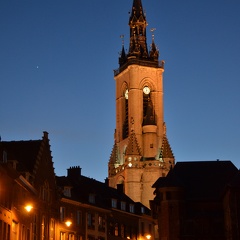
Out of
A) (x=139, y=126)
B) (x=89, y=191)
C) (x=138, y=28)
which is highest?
(x=138, y=28)

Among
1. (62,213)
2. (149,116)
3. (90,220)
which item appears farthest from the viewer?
(149,116)

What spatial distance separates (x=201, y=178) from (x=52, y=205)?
24.4 metres

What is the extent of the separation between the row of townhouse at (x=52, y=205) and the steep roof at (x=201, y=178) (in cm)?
720

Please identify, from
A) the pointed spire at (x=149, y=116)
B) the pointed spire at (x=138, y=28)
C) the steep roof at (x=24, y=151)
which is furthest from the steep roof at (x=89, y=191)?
the pointed spire at (x=138, y=28)

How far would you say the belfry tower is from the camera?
139m

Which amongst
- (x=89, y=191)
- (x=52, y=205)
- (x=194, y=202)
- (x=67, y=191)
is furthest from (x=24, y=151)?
(x=194, y=202)

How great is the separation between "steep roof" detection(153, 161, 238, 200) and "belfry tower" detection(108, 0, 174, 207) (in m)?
48.5

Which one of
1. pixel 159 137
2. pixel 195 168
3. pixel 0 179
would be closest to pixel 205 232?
pixel 195 168

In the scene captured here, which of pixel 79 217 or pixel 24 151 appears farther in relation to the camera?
pixel 79 217

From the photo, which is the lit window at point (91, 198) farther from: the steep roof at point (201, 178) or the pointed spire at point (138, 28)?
the pointed spire at point (138, 28)

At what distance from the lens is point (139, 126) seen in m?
145

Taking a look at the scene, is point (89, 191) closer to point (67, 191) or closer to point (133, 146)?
point (67, 191)

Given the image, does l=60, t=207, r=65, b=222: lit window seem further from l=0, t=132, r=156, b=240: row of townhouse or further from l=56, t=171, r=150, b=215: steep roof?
l=56, t=171, r=150, b=215: steep roof

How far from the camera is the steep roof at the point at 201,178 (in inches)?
3253
